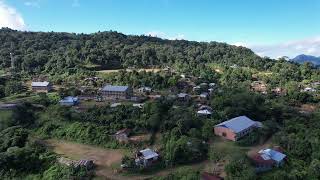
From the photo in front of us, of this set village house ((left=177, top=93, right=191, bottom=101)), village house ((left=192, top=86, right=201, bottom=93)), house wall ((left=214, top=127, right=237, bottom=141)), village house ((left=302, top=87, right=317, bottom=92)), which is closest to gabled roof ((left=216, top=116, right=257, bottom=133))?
house wall ((left=214, top=127, right=237, bottom=141))

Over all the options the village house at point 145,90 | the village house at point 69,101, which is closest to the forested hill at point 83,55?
the village house at point 145,90

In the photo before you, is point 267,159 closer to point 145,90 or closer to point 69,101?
point 69,101

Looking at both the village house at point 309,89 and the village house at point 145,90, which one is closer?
the village house at point 145,90

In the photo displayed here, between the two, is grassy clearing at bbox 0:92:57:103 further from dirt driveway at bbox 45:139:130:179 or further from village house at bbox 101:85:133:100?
dirt driveway at bbox 45:139:130:179

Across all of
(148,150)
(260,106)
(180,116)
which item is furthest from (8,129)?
(260,106)

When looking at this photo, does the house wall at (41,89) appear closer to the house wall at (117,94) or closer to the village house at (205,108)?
the house wall at (117,94)

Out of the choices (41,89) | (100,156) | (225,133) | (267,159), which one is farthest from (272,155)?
(41,89)

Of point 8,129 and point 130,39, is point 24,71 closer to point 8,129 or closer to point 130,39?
point 8,129
